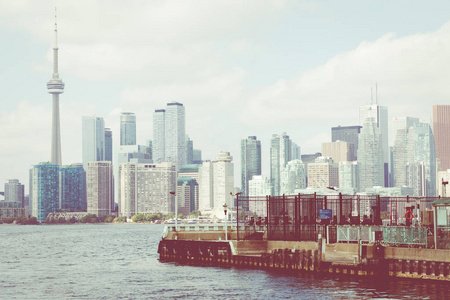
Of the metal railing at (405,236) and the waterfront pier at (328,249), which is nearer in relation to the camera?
the waterfront pier at (328,249)

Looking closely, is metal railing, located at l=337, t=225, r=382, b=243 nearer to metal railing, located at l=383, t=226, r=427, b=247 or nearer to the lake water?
metal railing, located at l=383, t=226, r=427, b=247

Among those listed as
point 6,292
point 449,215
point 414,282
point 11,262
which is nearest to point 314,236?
point 449,215

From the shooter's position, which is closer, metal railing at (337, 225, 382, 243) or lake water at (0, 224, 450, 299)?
lake water at (0, 224, 450, 299)

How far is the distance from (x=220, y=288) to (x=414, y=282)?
16.9 m

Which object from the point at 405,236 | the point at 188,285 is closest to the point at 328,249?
the point at 405,236

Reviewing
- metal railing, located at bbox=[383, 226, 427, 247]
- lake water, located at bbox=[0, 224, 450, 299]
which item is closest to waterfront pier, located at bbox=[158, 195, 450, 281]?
metal railing, located at bbox=[383, 226, 427, 247]

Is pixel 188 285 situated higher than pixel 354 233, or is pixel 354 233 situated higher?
pixel 354 233

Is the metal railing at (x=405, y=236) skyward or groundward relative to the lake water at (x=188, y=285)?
skyward

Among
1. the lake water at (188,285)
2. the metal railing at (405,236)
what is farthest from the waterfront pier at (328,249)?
the lake water at (188,285)

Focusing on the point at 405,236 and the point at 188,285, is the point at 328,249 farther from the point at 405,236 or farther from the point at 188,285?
the point at 188,285

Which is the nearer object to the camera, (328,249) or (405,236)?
(405,236)

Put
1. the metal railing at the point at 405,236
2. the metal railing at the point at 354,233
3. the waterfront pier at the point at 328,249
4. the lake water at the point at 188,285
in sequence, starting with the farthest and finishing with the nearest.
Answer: the metal railing at the point at 354,233 → the metal railing at the point at 405,236 → the waterfront pier at the point at 328,249 → the lake water at the point at 188,285

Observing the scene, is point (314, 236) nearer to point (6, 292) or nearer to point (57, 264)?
point (6, 292)

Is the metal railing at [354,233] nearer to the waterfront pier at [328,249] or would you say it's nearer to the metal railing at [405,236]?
the waterfront pier at [328,249]
